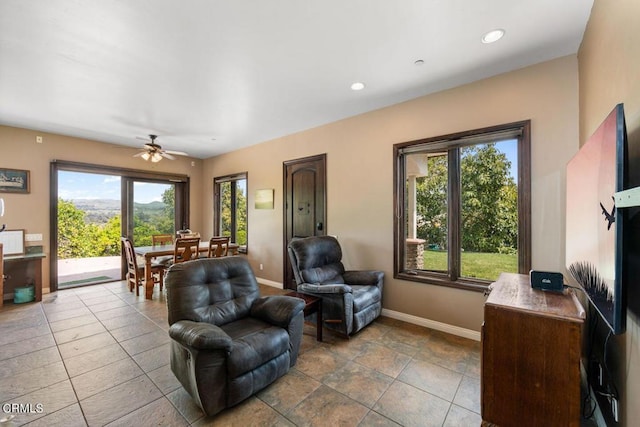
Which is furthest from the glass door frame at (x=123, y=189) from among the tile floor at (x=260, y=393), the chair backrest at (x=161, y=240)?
the tile floor at (x=260, y=393)

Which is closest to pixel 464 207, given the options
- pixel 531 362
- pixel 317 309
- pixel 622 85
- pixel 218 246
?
pixel 622 85

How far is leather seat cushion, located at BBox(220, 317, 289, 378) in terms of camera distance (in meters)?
1.85

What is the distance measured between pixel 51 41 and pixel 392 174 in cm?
361

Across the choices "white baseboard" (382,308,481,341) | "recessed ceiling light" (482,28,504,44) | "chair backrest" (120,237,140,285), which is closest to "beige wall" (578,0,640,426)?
"recessed ceiling light" (482,28,504,44)

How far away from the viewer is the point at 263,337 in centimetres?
207

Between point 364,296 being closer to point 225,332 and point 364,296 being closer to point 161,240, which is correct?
point 225,332

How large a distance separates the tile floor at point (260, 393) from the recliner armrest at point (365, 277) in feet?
1.76

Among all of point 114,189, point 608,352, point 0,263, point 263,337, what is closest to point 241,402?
point 263,337

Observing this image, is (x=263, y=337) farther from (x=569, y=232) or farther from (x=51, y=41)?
(x=51, y=41)

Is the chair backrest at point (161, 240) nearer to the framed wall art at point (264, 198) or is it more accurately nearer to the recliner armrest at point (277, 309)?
the framed wall art at point (264, 198)

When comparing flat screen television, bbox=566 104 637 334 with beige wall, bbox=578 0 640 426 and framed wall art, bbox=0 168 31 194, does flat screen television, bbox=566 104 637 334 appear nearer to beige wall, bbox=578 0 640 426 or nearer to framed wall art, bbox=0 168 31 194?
beige wall, bbox=578 0 640 426

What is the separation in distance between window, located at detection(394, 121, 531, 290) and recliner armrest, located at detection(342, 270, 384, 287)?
0.27 meters

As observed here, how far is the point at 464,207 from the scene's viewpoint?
10.2ft

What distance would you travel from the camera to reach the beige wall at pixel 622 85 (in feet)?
3.95
